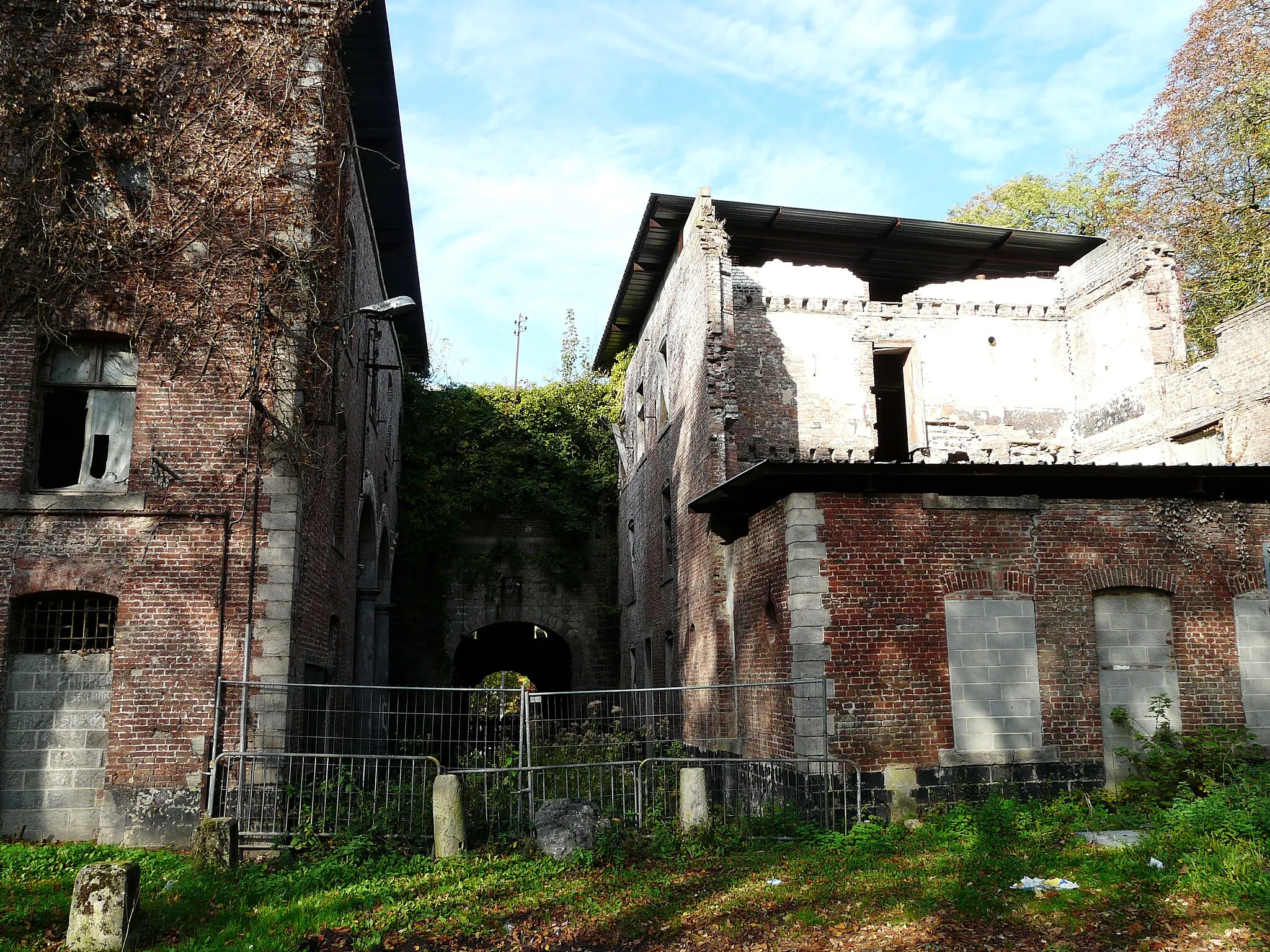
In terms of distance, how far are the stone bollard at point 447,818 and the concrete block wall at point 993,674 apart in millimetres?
5394

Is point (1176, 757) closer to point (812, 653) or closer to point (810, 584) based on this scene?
point (812, 653)

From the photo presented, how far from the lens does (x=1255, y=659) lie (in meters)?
10.9

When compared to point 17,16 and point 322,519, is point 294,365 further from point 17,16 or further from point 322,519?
point 17,16

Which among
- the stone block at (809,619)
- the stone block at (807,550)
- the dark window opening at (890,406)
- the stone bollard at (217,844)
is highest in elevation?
the dark window opening at (890,406)

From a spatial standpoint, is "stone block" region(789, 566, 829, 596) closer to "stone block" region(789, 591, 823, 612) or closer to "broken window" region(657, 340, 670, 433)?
"stone block" region(789, 591, 823, 612)

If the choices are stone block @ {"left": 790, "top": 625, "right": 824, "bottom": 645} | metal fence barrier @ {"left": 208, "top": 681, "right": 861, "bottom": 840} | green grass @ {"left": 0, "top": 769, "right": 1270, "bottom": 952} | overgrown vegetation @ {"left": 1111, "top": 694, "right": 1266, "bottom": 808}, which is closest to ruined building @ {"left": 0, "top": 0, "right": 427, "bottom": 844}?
metal fence barrier @ {"left": 208, "top": 681, "right": 861, "bottom": 840}

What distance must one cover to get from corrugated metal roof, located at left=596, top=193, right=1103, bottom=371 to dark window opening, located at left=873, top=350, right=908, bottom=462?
1.73 meters

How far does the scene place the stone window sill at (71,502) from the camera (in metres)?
10.1

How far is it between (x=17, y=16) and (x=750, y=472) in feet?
33.4

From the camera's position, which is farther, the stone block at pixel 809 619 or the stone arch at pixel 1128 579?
the stone arch at pixel 1128 579

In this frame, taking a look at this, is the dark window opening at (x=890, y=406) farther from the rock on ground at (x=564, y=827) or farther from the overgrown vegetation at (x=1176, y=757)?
the rock on ground at (x=564, y=827)

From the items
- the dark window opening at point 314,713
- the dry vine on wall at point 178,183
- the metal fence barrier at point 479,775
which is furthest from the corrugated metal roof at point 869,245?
the dark window opening at point 314,713

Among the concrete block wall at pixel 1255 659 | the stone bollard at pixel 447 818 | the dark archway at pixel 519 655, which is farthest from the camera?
the dark archway at pixel 519 655

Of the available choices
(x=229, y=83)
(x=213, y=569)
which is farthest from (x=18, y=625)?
(x=229, y=83)
